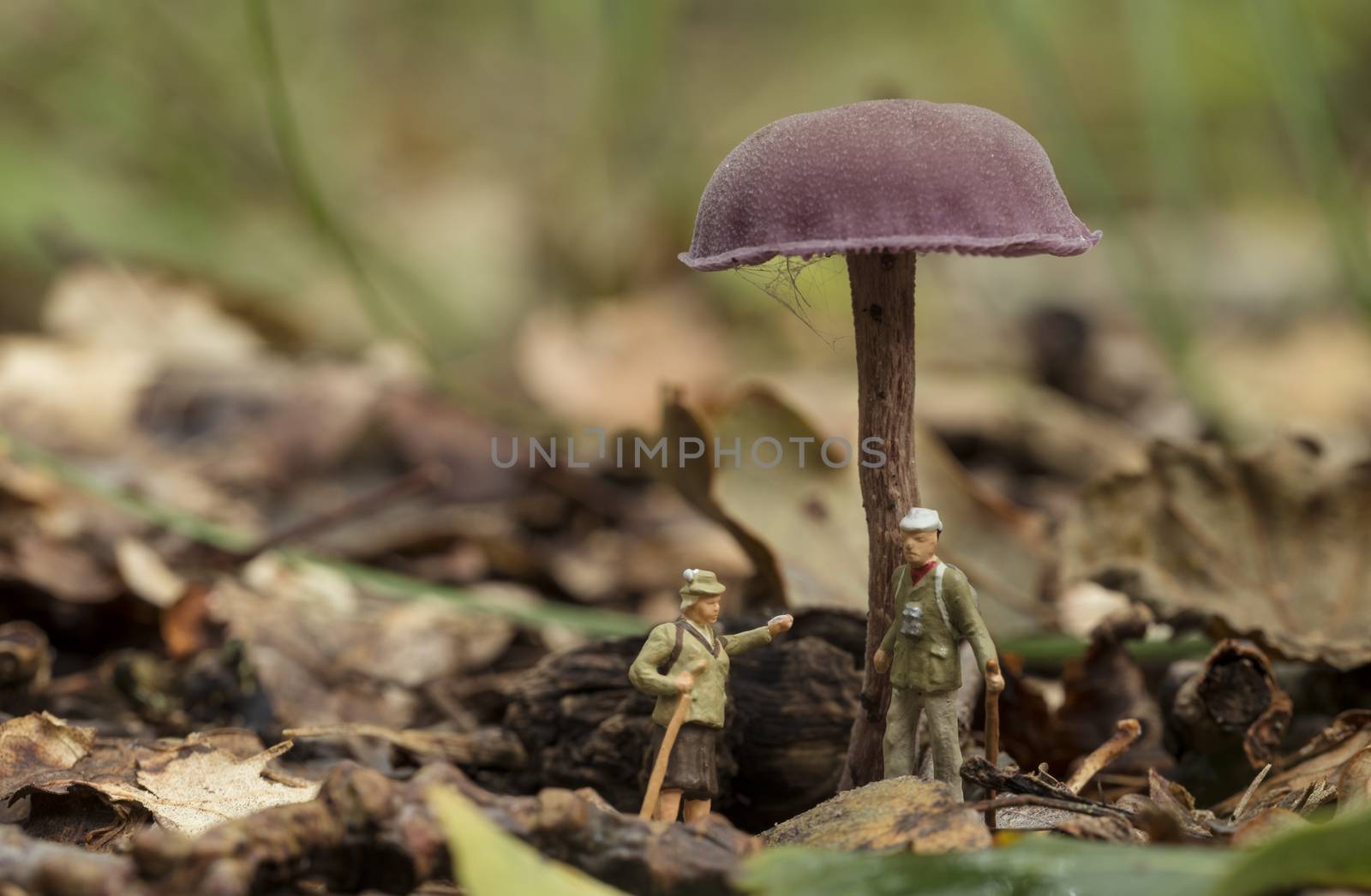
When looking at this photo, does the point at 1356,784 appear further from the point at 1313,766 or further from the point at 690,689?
the point at 690,689

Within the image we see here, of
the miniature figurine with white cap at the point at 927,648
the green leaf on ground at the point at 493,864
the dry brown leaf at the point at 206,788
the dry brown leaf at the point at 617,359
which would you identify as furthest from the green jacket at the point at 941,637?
the dry brown leaf at the point at 617,359

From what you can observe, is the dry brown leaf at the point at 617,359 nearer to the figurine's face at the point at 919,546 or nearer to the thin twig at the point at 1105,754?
the thin twig at the point at 1105,754

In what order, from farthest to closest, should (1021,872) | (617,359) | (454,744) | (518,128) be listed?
(518,128)
(617,359)
(454,744)
(1021,872)

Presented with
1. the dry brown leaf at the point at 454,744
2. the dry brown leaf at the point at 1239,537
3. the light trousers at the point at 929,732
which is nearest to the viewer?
the light trousers at the point at 929,732

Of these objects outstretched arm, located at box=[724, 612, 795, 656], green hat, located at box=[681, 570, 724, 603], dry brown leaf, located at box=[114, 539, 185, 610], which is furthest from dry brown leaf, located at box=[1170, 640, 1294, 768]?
dry brown leaf, located at box=[114, 539, 185, 610]

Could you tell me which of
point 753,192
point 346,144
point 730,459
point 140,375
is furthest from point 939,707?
point 346,144

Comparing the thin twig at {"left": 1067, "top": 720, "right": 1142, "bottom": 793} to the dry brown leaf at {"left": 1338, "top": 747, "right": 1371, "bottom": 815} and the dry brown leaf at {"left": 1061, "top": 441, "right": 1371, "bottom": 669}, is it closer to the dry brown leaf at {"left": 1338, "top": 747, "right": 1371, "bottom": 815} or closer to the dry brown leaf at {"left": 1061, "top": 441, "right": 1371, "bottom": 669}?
the dry brown leaf at {"left": 1338, "top": 747, "right": 1371, "bottom": 815}

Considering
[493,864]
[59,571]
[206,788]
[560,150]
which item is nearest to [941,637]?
[493,864]

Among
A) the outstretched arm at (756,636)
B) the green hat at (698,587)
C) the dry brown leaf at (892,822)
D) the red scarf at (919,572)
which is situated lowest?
the dry brown leaf at (892,822)
